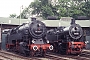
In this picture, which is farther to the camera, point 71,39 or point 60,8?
point 60,8

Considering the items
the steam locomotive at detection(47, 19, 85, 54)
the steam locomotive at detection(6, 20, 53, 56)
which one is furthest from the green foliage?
the steam locomotive at detection(6, 20, 53, 56)

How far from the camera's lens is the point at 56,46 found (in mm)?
22484

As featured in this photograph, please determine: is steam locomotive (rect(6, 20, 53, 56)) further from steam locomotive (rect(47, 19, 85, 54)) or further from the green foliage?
the green foliage

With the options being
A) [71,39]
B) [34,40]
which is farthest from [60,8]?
[34,40]

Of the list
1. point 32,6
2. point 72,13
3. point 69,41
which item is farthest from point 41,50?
point 32,6

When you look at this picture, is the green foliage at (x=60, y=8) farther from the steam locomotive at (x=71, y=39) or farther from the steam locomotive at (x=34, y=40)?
the steam locomotive at (x=34, y=40)

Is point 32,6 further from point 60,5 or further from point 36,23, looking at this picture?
point 36,23

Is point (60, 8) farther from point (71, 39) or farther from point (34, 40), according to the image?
point (34, 40)

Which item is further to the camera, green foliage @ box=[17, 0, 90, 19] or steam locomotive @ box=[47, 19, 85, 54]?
green foliage @ box=[17, 0, 90, 19]

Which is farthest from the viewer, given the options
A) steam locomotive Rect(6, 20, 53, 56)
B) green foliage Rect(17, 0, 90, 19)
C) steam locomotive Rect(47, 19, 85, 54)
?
green foliage Rect(17, 0, 90, 19)

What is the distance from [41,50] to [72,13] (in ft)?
123

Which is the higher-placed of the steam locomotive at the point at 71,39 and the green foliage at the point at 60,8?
the green foliage at the point at 60,8

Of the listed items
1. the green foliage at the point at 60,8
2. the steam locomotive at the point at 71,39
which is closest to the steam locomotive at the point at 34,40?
the steam locomotive at the point at 71,39

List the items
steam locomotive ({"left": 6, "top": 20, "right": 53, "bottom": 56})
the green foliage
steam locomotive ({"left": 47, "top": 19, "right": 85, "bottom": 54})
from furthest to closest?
the green foliage < steam locomotive ({"left": 47, "top": 19, "right": 85, "bottom": 54}) < steam locomotive ({"left": 6, "top": 20, "right": 53, "bottom": 56})
